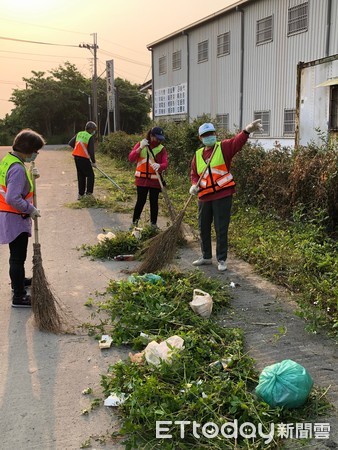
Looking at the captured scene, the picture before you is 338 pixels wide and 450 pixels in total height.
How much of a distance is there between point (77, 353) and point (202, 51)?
870 inches

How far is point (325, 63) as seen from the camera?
27.6 ft

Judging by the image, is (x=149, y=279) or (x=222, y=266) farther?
(x=222, y=266)

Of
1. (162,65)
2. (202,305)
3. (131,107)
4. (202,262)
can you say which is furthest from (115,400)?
(131,107)

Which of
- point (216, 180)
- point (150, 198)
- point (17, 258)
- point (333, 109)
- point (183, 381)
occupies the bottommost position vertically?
point (183, 381)

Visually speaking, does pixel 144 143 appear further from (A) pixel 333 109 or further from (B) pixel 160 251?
(A) pixel 333 109

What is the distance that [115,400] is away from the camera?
2775mm

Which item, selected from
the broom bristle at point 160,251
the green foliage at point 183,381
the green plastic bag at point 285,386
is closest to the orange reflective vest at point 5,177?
the green foliage at point 183,381

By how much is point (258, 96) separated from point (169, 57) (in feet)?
32.0

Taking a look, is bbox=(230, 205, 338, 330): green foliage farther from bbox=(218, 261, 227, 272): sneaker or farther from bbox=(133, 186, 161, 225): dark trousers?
bbox=(133, 186, 161, 225): dark trousers

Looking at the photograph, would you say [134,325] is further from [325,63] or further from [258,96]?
[258,96]

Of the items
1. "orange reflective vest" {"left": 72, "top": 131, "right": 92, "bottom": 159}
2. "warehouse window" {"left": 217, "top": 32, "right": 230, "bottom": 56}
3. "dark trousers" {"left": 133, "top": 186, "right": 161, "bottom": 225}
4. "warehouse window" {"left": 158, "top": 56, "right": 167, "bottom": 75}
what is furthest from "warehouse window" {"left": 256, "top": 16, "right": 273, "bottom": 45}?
"dark trousers" {"left": 133, "top": 186, "right": 161, "bottom": 225}

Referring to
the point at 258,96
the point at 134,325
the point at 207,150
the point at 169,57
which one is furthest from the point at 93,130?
the point at 169,57

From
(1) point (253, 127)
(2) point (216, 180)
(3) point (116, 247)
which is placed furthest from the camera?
(3) point (116, 247)

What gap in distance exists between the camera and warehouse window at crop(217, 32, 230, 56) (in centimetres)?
2070
